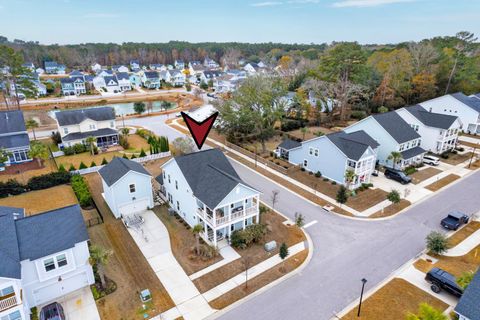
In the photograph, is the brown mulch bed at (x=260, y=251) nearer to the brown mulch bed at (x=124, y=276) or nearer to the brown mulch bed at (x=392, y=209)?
the brown mulch bed at (x=124, y=276)

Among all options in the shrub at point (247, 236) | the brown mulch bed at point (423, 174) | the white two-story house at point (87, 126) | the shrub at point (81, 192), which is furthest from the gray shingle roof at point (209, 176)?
the white two-story house at point (87, 126)

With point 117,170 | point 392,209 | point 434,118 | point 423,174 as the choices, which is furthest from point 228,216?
point 434,118

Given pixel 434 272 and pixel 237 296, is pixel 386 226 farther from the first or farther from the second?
pixel 237 296

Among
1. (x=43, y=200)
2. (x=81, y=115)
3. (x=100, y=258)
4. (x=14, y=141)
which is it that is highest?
(x=81, y=115)

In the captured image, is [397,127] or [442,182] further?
[397,127]

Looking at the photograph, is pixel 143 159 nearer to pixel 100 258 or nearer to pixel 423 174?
pixel 100 258

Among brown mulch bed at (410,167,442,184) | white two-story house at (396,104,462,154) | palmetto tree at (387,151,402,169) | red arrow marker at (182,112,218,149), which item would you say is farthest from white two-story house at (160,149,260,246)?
white two-story house at (396,104,462,154)
